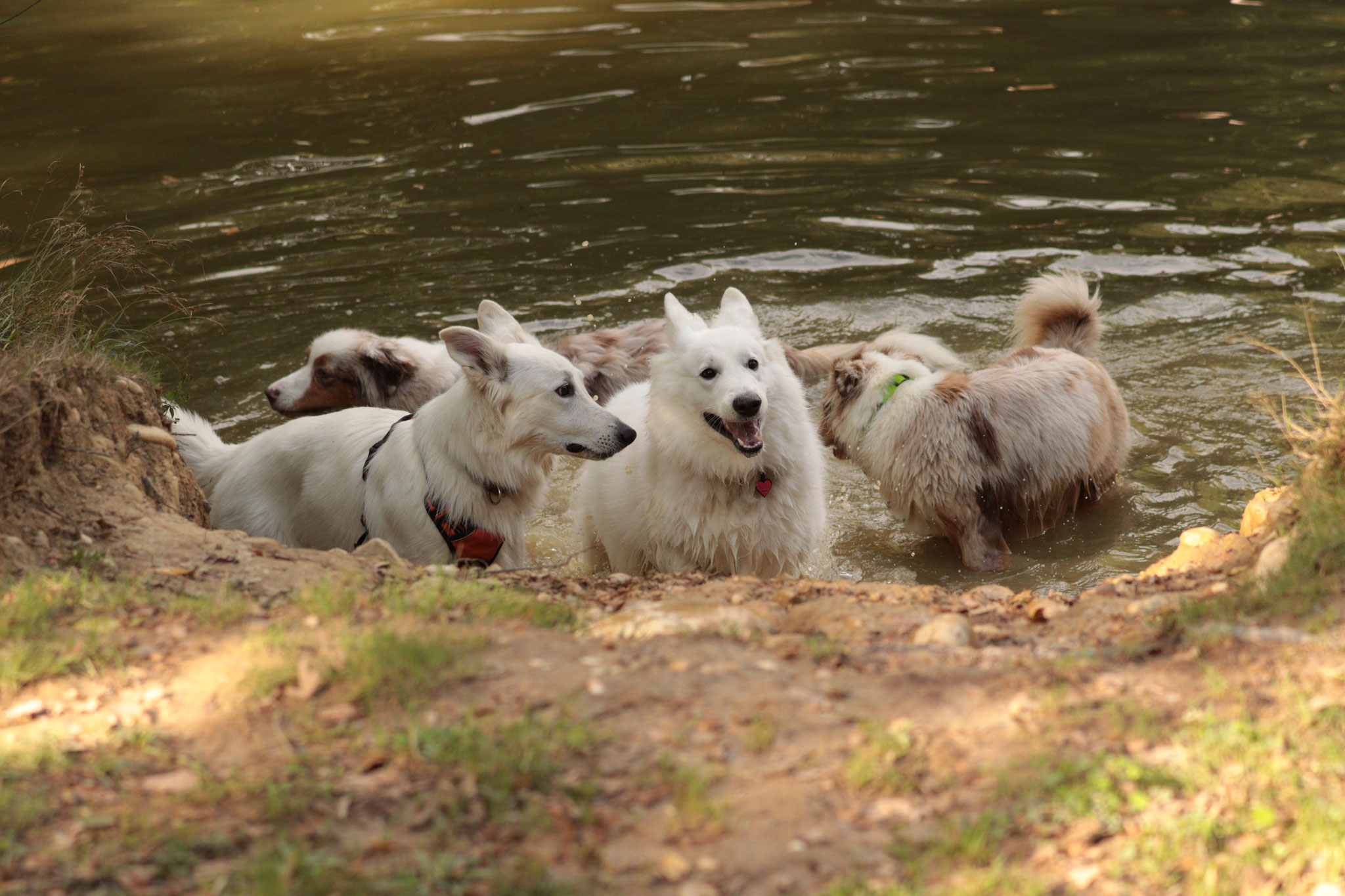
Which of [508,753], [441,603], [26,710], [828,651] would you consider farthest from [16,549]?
[828,651]

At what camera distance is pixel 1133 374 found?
8367mm

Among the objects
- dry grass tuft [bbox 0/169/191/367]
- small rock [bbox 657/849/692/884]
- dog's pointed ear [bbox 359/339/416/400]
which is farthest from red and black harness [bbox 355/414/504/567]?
small rock [bbox 657/849/692/884]

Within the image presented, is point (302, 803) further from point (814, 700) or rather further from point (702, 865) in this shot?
point (814, 700)

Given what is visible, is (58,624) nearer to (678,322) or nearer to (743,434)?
(743,434)

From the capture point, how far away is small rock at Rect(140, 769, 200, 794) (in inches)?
103

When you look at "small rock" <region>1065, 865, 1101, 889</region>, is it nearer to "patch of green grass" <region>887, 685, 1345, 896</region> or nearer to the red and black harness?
"patch of green grass" <region>887, 685, 1345, 896</region>

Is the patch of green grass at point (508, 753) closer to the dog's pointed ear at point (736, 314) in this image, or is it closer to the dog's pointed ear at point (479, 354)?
the dog's pointed ear at point (479, 354)

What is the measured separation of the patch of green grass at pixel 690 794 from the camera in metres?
2.51

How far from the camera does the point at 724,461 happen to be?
17.7 ft

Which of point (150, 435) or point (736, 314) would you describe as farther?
point (736, 314)

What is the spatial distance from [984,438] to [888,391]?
0.68 meters

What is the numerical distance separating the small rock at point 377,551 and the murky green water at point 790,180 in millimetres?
Result: 2744

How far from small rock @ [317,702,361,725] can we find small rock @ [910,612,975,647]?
1818 millimetres

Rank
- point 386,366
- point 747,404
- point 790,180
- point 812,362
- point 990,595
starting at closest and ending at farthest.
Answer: point 990,595 < point 747,404 < point 386,366 < point 812,362 < point 790,180
